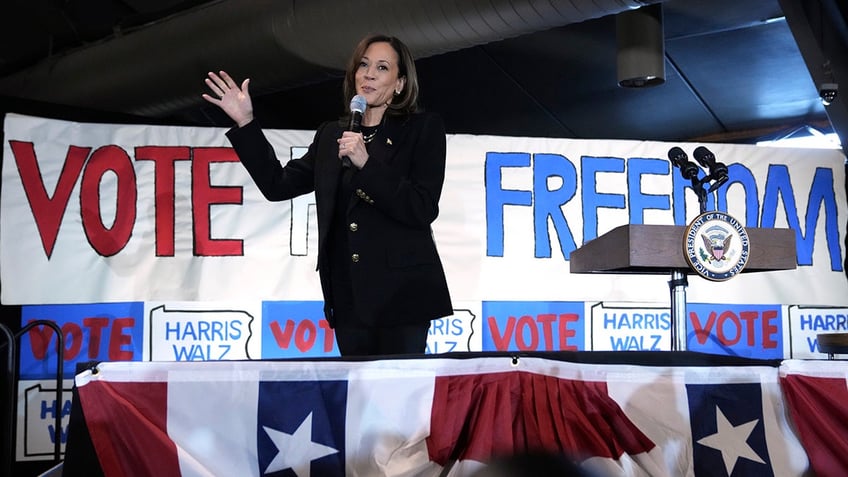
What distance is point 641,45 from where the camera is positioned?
12.3 feet

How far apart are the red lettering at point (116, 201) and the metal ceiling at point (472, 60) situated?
1.48 ft

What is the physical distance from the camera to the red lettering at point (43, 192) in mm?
3201

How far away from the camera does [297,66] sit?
398 cm

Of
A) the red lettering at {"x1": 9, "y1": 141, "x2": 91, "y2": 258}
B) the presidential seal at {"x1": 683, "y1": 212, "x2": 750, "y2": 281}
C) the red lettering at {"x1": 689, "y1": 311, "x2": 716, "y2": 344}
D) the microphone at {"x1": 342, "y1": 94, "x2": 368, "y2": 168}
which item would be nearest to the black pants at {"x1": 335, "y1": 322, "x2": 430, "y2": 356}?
the microphone at {"x1": 342, "y1": 94, "x2": 368, "y2": 168}

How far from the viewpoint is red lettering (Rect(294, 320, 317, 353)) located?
3291 millimetres

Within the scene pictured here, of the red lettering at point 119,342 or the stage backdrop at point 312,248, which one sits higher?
the stage backdrop at point 312,248

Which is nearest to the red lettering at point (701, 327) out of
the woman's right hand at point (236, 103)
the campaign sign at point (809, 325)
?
the campaign sign at point (809, 325)

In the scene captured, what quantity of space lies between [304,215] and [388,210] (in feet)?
5.82

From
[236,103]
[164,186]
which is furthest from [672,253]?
[164,186]

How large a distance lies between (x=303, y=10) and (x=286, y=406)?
9.39 ft

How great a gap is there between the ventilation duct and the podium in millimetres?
1233

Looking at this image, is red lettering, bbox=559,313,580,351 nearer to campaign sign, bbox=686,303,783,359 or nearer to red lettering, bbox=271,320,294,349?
campaign sign, bbox=686,303,783,359

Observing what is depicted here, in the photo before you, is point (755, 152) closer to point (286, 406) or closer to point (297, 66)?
point (297, 66)

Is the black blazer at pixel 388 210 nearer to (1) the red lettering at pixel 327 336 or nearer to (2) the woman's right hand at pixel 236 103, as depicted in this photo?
(2) the woman's right hand at pixel 236 103
